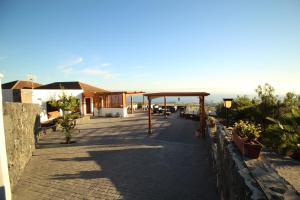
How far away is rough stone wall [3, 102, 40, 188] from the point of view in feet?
24.4

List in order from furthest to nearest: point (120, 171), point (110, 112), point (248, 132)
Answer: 1. point (110, 112)
2. point (120, 171)
3. point (248, 132)

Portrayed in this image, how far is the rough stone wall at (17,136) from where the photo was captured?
7.43 metres

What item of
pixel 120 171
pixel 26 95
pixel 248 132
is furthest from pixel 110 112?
pixel 248 132

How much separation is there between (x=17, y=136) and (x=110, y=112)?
17.2 m

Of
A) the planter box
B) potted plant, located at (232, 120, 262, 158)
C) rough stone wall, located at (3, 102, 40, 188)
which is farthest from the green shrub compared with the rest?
rough stone wall, located at (3, 102, 40, 188)

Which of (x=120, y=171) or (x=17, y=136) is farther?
(x=17, y=136)

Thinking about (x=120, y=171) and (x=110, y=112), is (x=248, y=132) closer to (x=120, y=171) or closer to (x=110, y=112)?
(x=120, y=171)

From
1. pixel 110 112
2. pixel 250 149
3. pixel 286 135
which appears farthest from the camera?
pixel 110 112

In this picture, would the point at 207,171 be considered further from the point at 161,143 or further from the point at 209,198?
the point at 161,143

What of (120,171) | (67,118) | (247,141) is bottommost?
(120,171)

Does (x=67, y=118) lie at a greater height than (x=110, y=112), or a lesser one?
greater

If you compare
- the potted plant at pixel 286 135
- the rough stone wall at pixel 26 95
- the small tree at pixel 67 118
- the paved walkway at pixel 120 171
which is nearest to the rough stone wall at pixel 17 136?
the paved walkway at pixel 120 171

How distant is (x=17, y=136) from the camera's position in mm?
8641

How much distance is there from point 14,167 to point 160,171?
17.9 ft
